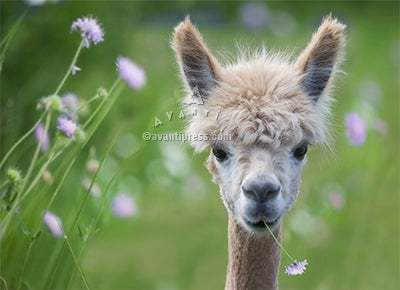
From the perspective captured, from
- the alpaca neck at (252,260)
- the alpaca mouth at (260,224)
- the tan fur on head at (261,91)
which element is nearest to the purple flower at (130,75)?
the tan fur on head at (261,91)

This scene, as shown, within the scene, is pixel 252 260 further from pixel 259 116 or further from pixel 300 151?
pixel 259 116

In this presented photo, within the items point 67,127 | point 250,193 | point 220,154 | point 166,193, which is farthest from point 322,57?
point 166,193

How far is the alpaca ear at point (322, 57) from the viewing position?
11.9 ft

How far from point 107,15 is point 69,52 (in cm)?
61

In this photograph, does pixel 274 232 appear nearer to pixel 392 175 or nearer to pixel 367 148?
pixel 367 148

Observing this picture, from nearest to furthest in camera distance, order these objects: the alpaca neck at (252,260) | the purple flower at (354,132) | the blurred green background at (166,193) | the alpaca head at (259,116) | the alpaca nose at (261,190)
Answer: the alpaca nose at (261,190), the alpaca head at (259,116), the alpaca neck at (252,260), the purple flower at (354,132), the blurred green background at (166,193)

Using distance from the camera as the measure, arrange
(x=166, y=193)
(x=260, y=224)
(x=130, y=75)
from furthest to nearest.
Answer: (x=166, y=193) < (x=130, y=75) < (x=260, y=224)

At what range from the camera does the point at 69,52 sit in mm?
7066

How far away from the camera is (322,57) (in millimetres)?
3676

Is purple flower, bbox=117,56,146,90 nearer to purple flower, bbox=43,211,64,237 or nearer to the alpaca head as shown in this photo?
the alpaca head

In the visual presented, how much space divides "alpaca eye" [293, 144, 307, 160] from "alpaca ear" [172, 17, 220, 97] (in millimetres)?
431

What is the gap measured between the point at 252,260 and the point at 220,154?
1.46 ft

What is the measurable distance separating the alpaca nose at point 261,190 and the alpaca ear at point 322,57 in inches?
23.6

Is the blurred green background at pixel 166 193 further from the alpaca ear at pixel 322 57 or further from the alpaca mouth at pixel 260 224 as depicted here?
the alpaca mouth at pixel 260 224
